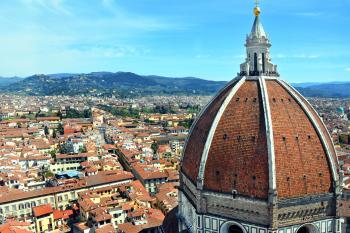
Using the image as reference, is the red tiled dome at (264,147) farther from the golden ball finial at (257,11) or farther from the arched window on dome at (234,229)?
the golden ball finial at (257,11)

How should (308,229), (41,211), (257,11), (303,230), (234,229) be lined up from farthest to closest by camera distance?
(41,211) < (257,11) < (234,229) < (303,230) < (308,229)

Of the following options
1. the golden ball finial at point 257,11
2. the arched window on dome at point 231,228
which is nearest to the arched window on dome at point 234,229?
the arched window on dome at point 231,228

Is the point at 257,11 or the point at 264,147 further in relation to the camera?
the point at 257,11

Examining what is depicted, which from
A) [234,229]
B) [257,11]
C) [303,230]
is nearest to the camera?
[303,230]

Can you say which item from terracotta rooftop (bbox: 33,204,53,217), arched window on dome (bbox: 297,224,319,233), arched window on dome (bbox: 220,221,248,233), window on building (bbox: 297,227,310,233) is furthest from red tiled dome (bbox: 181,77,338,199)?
terracotta rooftop (bbox: 33,204,53,217)

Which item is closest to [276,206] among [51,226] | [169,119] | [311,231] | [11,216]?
[311,231]

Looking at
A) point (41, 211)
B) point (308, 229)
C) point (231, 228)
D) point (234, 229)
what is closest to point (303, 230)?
point (308, 229)

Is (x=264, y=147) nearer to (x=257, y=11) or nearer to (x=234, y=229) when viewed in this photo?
(x=234, y=229)

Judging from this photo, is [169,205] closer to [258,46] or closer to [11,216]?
[11,216]
